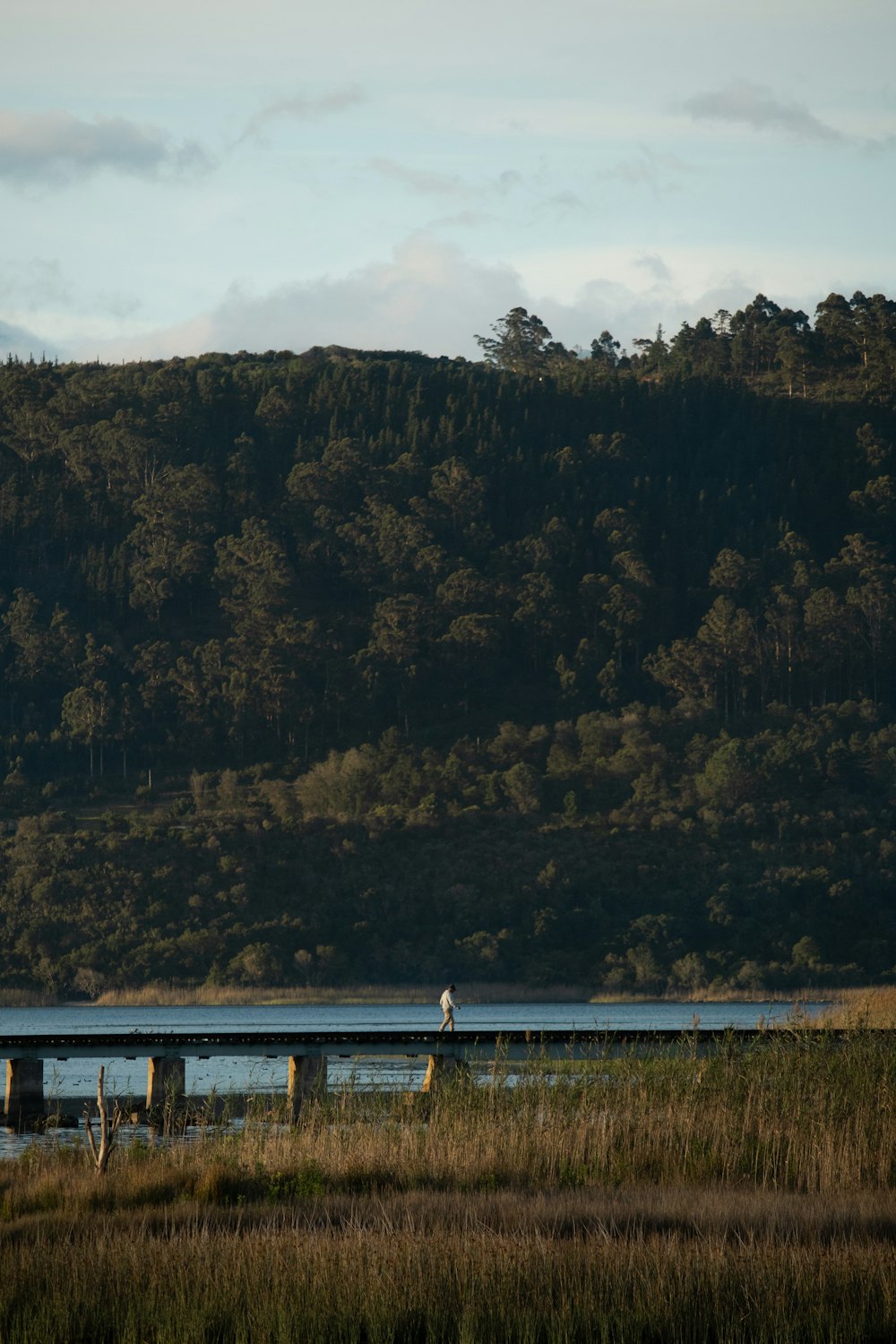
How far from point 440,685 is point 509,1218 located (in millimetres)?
151243

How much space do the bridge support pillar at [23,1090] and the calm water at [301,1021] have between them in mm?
1400

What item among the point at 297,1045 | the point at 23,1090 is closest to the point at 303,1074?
the point at 297,1045

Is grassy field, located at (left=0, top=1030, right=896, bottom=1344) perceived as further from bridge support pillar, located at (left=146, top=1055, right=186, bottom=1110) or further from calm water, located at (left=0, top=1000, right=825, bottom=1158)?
calm water, located at (left=0, top=1000, right=825, bottom=1158)

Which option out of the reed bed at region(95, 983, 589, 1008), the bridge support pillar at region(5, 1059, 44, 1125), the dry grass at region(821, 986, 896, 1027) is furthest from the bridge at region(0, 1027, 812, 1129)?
the reed bed at region(95, 983, 589, 1008)

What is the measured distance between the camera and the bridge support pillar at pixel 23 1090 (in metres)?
30.5

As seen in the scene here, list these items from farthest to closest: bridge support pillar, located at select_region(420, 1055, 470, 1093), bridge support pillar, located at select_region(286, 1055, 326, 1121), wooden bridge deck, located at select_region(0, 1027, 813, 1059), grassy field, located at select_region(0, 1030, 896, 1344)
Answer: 1. wooden bridge deck, located at select_region(0, 1027, 813, 1059)
2. bridge support pillar, located at select_region(286, 1055, 326, 1121)
3. bridge support pillar, located at select_region(420, 1055, 470, 1093)
4. grassy field, located at select_region(0, 1030, 896, 1344)

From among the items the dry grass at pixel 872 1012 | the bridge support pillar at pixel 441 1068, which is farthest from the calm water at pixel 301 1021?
the dry grass at pixel 872 1012

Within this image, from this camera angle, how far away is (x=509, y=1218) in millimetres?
15797

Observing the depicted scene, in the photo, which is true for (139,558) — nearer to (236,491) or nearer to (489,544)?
(236,491)

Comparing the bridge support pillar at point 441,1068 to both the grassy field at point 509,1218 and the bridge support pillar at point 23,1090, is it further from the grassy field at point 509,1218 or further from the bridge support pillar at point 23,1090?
the grassy field at point 509,1218

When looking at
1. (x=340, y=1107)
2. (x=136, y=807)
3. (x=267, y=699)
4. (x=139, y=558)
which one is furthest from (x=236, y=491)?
(x=340, y=1107)

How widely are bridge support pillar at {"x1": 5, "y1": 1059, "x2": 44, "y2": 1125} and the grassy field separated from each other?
9.68 meters

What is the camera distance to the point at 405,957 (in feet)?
410

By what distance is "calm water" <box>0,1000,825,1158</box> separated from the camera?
44250 mm
